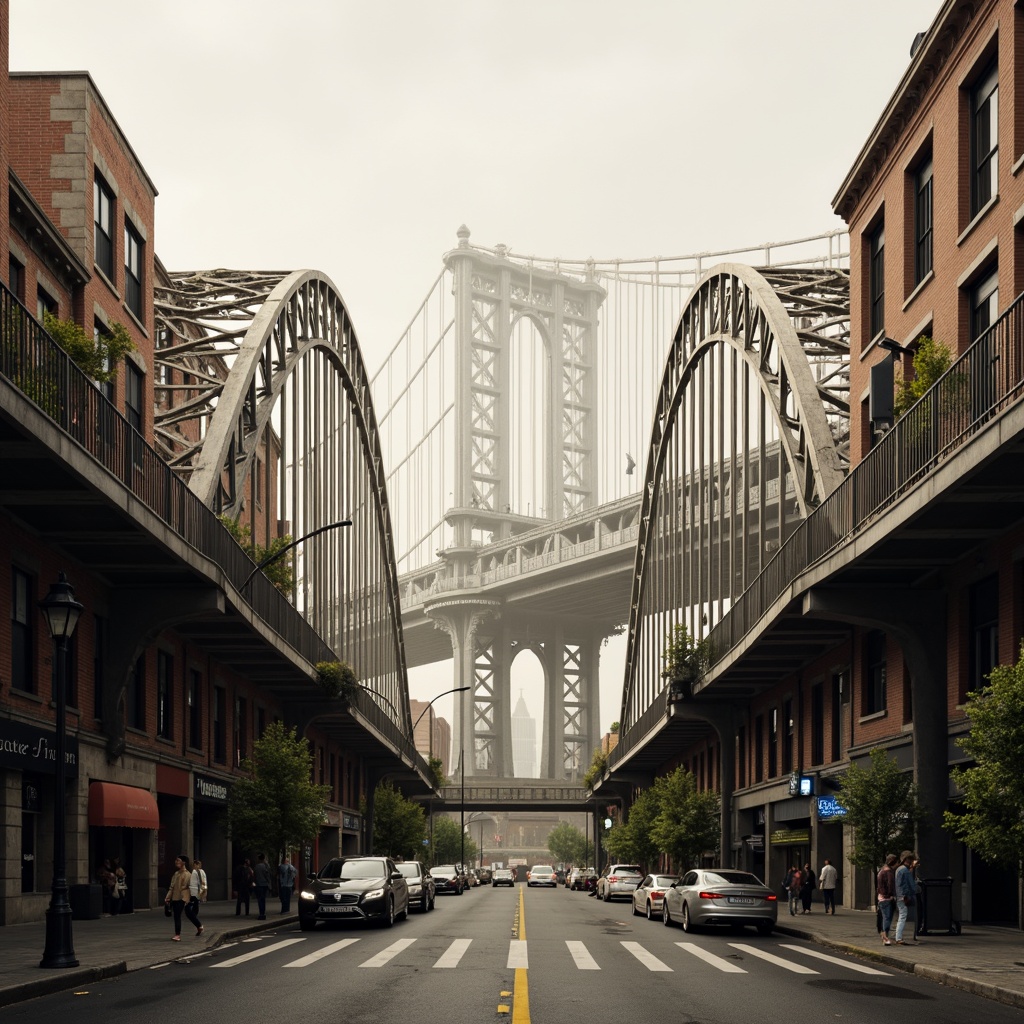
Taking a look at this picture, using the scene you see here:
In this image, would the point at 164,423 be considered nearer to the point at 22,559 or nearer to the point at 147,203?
the point at 147,203

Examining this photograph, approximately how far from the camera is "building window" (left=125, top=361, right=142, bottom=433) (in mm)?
37156

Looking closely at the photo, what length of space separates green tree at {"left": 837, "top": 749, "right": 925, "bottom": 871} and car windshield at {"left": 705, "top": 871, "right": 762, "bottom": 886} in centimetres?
308

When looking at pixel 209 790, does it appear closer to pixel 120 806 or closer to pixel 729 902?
pixel 120 806

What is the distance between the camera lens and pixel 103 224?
3547 centimetres

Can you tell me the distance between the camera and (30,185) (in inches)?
1319

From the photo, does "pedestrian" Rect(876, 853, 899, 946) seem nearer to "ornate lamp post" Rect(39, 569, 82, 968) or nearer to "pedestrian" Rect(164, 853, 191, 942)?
"pedestrian" Rect(164, 853, 191, 942)

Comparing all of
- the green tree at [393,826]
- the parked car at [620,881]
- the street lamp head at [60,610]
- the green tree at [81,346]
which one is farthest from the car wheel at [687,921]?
the green tree at [393,826]

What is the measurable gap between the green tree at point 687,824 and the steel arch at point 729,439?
323 inches

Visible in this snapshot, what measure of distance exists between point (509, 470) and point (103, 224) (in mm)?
119151

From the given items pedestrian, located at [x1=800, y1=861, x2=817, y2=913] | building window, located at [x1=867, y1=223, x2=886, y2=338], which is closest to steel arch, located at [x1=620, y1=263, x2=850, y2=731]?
building window, located at [x1=867, y1=223, x2=886, y2=338]

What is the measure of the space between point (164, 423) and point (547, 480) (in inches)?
4362

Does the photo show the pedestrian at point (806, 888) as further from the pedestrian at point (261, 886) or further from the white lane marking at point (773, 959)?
the pedestrian at point (261, 886)

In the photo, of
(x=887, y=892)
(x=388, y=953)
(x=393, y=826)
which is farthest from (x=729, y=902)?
(x=393, y=826)

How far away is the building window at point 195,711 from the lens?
4291cm
